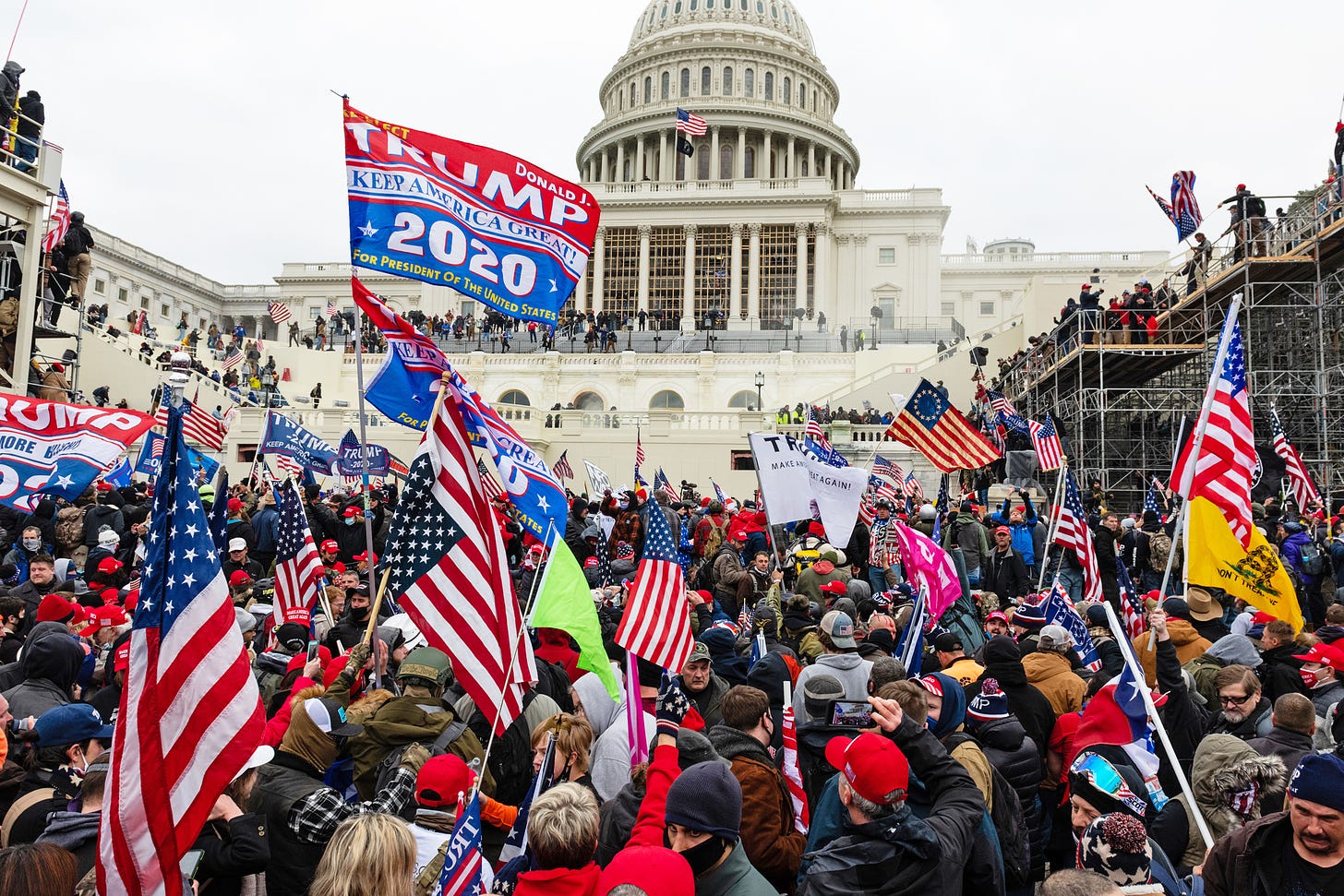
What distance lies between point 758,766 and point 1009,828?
3.68 ft

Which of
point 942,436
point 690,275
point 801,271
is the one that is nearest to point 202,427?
point 942,436

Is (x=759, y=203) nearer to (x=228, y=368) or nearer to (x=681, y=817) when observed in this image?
(x=228, y=368)

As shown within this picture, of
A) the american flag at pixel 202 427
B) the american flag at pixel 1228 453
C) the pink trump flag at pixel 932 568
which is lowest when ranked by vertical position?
the pink trump flag at pixel 932 568

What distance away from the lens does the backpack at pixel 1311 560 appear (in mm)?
11211

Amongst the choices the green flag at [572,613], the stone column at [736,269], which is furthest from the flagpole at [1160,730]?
the stone column at [736,269]

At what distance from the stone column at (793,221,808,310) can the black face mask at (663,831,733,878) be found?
58.6 metres

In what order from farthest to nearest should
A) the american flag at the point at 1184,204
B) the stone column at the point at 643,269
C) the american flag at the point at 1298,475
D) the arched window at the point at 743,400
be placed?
the stone column at the point at 643,269 → the arched window at the point at 743,400 → the american flag at the point at 1184,204 → the american flag at the point at 1298,475

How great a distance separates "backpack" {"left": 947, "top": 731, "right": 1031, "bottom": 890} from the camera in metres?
4.39

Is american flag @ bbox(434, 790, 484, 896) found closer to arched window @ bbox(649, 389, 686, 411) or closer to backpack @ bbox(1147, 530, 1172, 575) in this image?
backpack @ bbox(1147, 530, 1172, 575)

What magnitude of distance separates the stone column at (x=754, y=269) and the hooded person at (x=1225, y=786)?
57793 millimetres

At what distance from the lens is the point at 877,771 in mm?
3453

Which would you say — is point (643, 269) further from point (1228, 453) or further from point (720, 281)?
point (1228, 453)

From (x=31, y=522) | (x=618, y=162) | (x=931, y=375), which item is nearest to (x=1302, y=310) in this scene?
(x=931, y=375)

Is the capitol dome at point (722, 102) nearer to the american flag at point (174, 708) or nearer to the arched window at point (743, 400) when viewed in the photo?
the arched window at point (743, 400)
